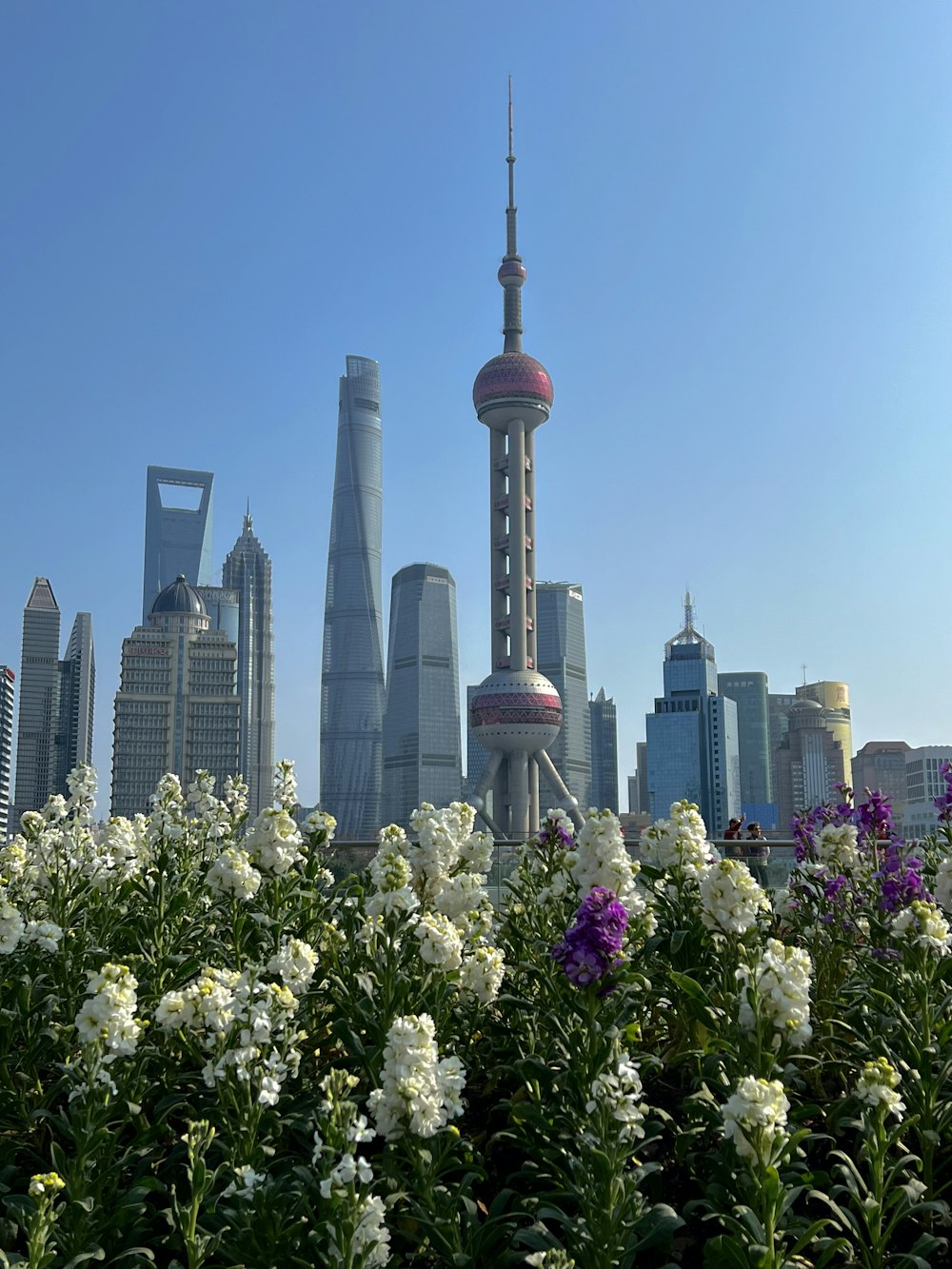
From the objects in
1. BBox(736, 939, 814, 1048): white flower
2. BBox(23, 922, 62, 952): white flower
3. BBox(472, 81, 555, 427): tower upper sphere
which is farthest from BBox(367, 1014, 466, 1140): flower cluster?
BBox(472, 81, 555, 427): tower upper sphere

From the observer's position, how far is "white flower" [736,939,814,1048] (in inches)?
150

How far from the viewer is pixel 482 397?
105062 mm

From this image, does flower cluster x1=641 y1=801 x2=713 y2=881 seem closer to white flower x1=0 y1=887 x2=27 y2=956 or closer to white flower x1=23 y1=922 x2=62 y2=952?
white flower x1=23 y1=922 x2=62 y2=952

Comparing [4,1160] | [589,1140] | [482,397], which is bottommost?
[4,1160]

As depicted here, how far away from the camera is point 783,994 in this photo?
12.5 ft

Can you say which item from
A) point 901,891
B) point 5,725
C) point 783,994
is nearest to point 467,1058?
point 783,994

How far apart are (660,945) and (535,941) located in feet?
2.63

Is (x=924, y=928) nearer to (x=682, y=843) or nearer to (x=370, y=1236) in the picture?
(x=682, y=843)

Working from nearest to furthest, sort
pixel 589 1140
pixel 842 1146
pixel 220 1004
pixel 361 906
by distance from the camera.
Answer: pixel 589 1140 → pixel 220 1004 → pixel 842 1146 → pixel 361 906

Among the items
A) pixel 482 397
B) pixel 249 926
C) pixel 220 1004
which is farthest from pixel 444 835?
pixel 482 397

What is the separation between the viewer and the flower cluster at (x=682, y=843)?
207 inches

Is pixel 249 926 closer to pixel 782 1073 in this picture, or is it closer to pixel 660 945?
pixel 660 945

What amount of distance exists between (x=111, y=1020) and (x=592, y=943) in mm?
1760

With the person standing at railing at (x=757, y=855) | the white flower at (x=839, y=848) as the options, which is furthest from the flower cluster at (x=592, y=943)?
the person standing at railing at (x=757, y=855)
